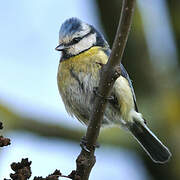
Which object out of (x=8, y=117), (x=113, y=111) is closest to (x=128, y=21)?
(x=113, y=111)

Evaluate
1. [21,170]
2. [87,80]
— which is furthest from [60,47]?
[21,170]

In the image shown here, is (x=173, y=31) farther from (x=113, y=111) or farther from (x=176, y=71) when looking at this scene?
(x=113, y=111)

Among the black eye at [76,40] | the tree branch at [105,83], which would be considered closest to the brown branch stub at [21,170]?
the tree branch at [105,83]

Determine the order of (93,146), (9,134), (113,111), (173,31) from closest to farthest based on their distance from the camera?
(93,146)
(113,111)
(9,134)
(173,31)

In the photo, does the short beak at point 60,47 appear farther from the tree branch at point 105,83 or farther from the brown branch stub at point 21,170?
the brown branch stub at point 21,170

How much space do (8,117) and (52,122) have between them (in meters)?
0.46

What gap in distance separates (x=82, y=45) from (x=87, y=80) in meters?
0.40

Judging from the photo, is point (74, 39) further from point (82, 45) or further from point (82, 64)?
point (82, 64)

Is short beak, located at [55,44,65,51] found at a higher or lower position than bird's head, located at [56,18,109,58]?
lower

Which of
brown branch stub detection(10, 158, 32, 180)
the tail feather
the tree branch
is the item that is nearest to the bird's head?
the tail feather

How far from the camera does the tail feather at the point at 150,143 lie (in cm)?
393

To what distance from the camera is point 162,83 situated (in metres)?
4.81

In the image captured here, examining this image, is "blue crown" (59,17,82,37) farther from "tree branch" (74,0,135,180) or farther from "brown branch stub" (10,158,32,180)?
"brown branch stub" (10,158,32,180)

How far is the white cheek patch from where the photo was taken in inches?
145
